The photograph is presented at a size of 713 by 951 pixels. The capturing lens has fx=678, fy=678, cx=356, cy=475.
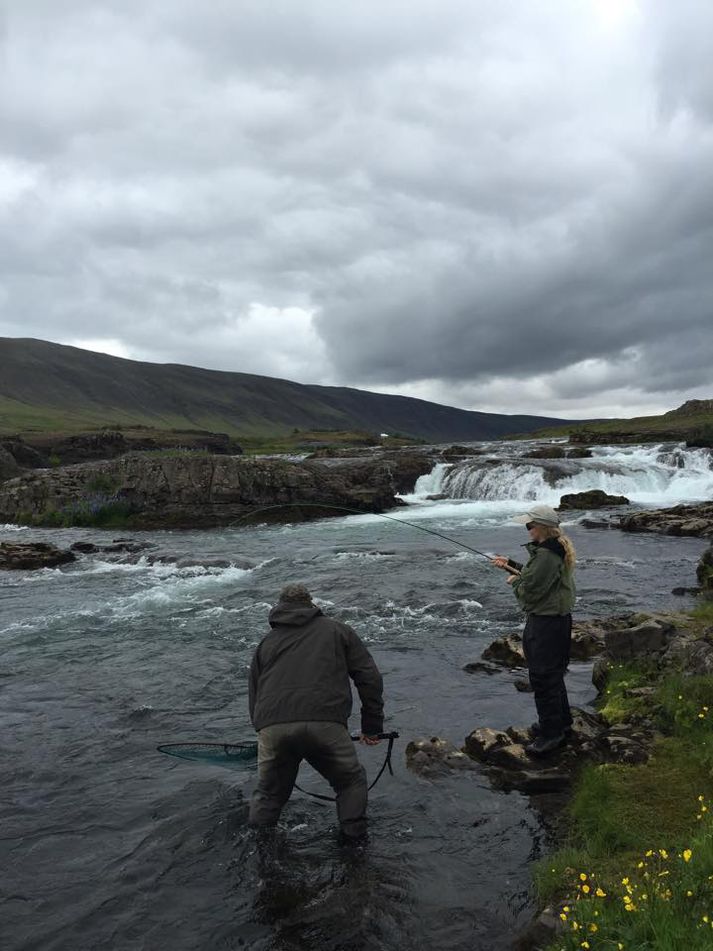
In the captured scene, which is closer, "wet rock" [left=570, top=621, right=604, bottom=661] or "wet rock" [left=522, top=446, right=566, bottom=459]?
"wet rock" [left=570, top=621, right=604, bottom=661]

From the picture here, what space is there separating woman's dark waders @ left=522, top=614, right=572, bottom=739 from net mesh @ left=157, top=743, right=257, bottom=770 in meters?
3.58

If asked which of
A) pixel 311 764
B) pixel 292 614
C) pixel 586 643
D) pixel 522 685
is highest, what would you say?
pixel 292 614

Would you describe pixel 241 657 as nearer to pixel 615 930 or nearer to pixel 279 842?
pixel 279 842

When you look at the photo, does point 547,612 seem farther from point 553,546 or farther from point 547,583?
point 553,546

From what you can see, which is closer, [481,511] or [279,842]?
[279,842]

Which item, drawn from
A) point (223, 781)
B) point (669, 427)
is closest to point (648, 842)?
point (223, 781)

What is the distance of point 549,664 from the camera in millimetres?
8383

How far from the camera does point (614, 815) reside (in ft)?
21.7

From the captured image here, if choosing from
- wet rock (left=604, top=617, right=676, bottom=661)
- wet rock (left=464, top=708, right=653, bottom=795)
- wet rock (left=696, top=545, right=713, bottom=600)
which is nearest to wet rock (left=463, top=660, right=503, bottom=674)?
wet rock (left=604, top=617, right=676, bottom=661)

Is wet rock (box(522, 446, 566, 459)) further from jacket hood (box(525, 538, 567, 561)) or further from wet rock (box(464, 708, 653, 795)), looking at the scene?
jacket hood (box(525, 538, 567, 561))

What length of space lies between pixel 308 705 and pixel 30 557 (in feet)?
73.6

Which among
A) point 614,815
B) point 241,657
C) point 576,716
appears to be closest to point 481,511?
point 241,657

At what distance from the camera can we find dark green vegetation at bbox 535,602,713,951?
4543 millimetres

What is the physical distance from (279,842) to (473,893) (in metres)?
2.07
